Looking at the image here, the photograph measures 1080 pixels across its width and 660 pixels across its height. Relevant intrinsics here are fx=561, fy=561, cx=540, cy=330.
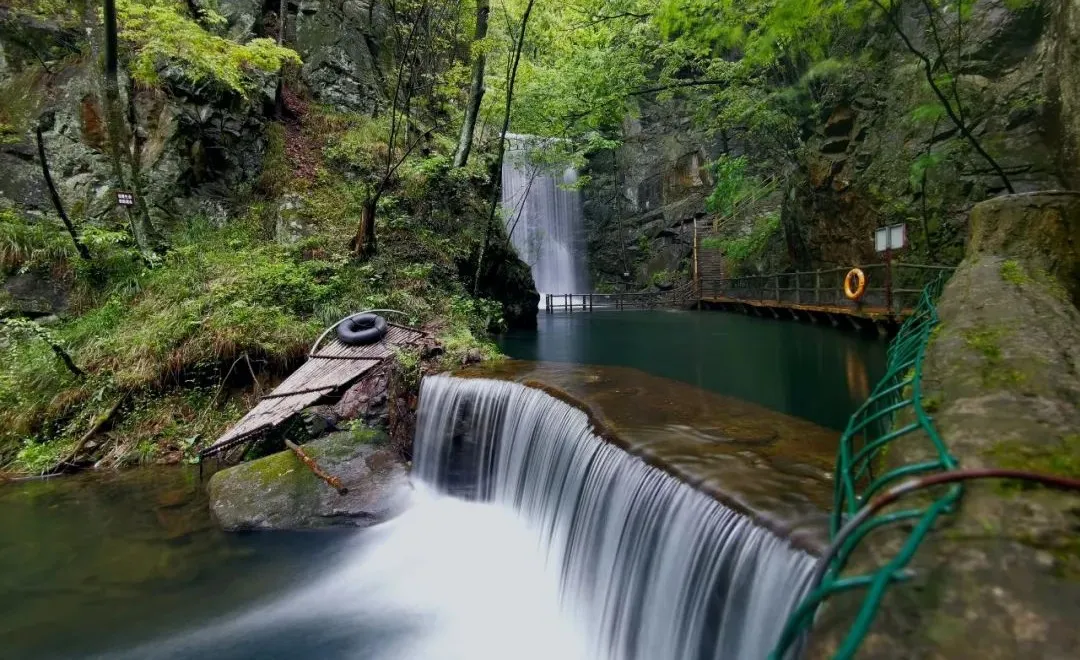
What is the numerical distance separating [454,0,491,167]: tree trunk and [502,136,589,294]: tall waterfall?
48.3ft

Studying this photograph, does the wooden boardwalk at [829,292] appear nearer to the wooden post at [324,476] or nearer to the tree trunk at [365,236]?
the wooden post at [324,476]

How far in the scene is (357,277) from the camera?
11.7m

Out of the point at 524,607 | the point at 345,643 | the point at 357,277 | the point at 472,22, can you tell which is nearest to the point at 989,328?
the point at 524,607

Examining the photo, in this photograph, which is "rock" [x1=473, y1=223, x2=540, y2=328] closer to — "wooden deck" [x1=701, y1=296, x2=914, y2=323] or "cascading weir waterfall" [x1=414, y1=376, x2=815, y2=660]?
"cascading weir waterfall" [x1=414, y1=376, x2=815, y2=660]

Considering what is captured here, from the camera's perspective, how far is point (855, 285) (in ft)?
48.3

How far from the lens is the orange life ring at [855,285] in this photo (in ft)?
47.2

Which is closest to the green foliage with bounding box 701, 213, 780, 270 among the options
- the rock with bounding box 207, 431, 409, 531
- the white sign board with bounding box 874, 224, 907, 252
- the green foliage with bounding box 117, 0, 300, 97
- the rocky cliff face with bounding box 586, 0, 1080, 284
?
the rocky cliff face with bounding box 586, 0, 1080, 284

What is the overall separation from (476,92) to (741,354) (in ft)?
29.4

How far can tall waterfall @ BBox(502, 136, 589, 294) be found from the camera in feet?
104

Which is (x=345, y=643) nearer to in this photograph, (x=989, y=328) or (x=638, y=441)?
(x=638, y=441)

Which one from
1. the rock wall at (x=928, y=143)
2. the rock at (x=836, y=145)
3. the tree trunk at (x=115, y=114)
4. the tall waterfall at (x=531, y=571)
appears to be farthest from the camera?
the rock at (x=836, y=145)

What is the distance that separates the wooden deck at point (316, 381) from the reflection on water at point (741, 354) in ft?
13.8

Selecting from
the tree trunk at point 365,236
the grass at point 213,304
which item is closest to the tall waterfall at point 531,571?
the grass at point 213,304

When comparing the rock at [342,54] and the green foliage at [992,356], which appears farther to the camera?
the rock at [342,54]
